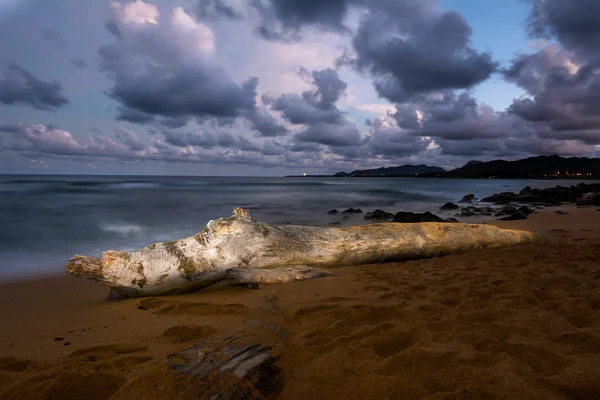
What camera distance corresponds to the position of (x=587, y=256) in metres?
5.30

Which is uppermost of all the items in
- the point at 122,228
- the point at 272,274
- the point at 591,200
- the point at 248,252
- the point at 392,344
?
the point at 591,200

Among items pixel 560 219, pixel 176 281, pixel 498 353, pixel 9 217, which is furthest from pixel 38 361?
pixel 9 217

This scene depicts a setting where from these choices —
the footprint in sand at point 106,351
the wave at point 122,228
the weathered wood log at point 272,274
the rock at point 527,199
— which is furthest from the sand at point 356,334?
the rock at point 527,199

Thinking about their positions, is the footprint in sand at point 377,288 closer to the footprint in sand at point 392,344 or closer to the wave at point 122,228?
the footprint in sand at point 392,344

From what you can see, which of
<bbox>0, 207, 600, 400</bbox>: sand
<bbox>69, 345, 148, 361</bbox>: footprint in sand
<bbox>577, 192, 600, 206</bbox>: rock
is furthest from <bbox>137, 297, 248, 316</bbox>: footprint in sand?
<bbox>577, 192, 600, 206</bbox>: rock

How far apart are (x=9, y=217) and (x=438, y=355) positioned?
58.5 ft

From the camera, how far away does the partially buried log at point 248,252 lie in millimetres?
4043

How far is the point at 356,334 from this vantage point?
267cm

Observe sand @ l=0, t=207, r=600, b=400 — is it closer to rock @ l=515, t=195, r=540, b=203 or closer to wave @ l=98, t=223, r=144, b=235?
wave @ l=98, t=223, r=144, b=235

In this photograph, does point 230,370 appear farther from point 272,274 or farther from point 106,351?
point 272,274

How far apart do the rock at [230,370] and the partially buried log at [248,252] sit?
79.3 inches

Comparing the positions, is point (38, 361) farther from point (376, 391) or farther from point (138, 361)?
point (376, 391)

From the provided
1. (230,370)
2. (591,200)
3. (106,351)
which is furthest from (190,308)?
(591,200)

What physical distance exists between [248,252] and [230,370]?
Result: 271cm
